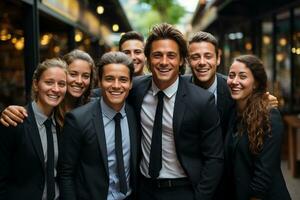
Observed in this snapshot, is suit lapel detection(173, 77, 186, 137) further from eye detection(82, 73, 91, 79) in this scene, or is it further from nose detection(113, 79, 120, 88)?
eye detection(82, 73, 91, 79)

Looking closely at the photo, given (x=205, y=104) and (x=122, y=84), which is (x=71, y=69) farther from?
(x=205, y=104)

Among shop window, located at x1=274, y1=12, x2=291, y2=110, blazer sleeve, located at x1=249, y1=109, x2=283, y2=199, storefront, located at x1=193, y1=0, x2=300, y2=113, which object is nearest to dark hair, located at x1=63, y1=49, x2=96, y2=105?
blazer sleeve, located at x1=249, y1=109, x2=283, y2=199

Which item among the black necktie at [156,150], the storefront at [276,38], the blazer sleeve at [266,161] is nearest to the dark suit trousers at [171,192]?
the black necktie at [156,150]

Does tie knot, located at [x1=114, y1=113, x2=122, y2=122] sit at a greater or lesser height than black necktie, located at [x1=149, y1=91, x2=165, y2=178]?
greater

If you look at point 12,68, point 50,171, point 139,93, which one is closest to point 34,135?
point 50,171

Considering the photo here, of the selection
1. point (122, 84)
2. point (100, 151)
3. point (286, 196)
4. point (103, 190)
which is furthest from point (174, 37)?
point (286, 196)

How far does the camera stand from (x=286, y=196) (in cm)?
342

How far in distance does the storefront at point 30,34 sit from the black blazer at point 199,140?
3.55 m

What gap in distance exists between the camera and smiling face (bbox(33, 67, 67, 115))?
3.29 m

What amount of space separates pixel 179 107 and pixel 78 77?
1204 mm

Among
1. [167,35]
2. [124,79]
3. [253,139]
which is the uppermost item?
[167,35]

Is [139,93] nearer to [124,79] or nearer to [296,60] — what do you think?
[124,79]

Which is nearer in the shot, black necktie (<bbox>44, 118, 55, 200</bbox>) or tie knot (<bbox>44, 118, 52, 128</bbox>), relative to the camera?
black necktie (<bbox>44, 118, 55, 200</bbox>)

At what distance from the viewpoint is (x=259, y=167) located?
10.9 feet
